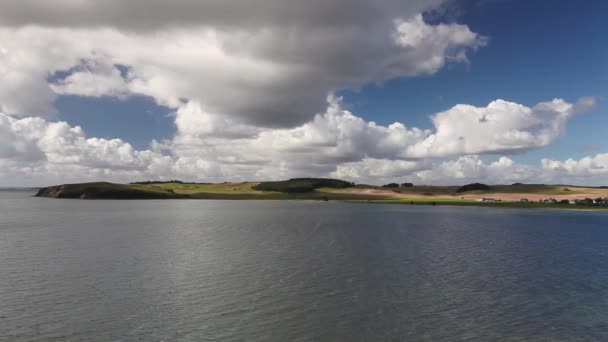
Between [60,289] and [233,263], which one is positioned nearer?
[60,289]

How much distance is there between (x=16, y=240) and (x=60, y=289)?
3900cm

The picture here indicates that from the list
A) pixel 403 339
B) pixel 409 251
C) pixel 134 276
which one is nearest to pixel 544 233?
pixel 409 251

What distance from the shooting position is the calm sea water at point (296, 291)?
26.1 meters

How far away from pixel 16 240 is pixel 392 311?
6291 centimetres

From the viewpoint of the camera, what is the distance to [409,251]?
58562mm

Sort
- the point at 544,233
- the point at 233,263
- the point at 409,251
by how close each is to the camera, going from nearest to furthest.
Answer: the point at 233,263
the point at 409,251
the point at 544,233

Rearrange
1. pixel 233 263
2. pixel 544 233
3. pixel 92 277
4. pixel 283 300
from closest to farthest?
pixel 283 300, pixel 92 277, pixel 233 263, pixel 544 233

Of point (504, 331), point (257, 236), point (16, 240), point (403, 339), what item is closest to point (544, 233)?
point (257, 236)

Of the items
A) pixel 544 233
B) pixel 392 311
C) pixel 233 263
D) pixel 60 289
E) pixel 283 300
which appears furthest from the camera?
pixel 544 233

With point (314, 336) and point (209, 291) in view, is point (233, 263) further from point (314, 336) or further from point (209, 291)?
point (314, 336)

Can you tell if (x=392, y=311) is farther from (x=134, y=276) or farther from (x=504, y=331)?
(x=134, y=276)

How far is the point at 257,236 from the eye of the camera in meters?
72.9

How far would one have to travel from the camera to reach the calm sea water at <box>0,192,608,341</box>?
85.6ft

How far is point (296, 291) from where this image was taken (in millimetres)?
35219
